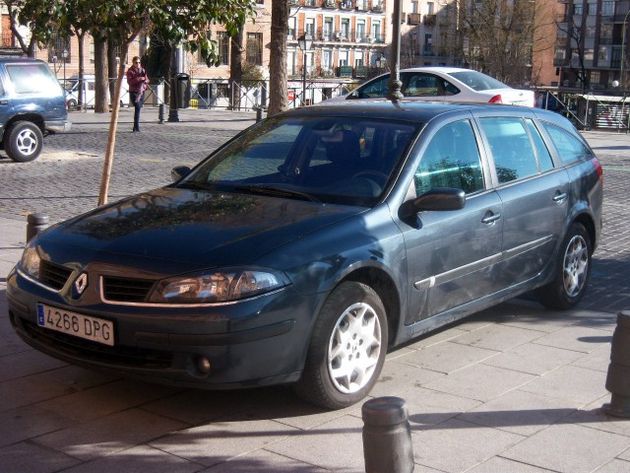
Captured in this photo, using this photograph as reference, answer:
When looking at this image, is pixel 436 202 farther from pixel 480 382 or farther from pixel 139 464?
pixel 139 464

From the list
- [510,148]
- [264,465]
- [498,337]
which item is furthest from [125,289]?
[510,148]

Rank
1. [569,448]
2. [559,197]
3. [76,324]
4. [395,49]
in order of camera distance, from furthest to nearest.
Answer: [395,49] → [559,197] → [76,324] → [569,448]

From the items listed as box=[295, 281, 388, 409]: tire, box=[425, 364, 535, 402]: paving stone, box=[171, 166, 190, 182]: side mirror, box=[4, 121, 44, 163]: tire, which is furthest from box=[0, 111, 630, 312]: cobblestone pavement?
box=[171, 166, 190, 182]: side mirror

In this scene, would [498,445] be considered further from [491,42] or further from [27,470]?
[491,42]

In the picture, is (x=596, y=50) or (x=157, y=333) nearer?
(x=157, y=333)

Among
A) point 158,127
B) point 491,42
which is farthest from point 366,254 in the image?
point 491,42

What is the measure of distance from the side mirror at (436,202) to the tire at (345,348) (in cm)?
63

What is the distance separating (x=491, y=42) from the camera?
213ft

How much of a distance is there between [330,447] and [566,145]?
13.2ft

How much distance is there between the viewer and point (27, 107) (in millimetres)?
17938

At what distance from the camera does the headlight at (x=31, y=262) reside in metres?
5.55

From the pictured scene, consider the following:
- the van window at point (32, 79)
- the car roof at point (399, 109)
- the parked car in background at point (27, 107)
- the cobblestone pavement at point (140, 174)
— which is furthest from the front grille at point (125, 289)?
the van window at point (32, 79)

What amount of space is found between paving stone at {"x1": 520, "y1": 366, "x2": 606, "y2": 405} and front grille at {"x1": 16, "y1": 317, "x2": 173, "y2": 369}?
2195mm

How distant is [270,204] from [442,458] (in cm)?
186
